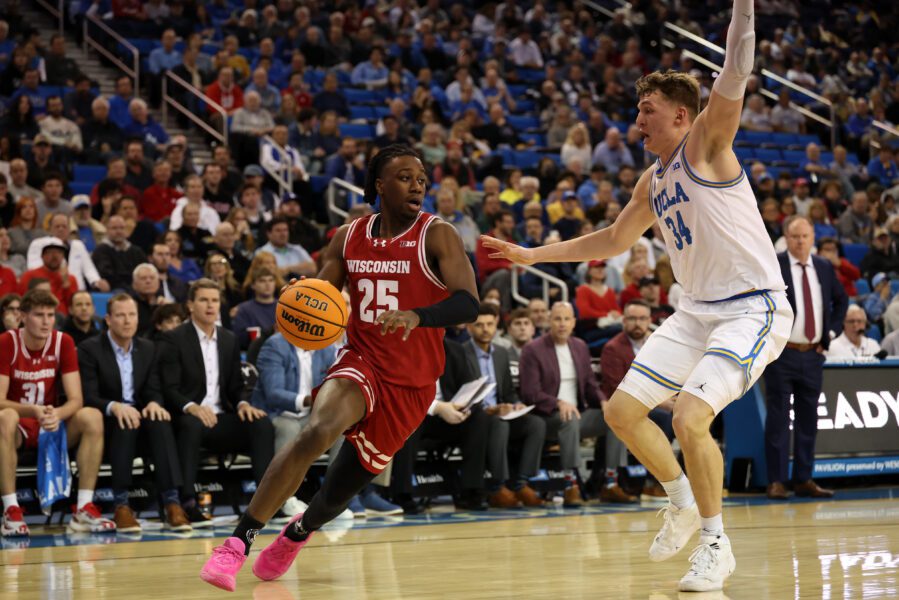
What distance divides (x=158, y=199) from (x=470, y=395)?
529cm

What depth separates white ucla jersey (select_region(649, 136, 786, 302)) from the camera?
5.23m

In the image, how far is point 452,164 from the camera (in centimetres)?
1532

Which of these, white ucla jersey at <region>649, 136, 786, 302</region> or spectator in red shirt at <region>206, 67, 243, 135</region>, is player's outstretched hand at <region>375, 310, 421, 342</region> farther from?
spectator in red shirt at <region>206, 67, 243, 135</region>

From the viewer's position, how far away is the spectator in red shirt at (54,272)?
33.4 feet

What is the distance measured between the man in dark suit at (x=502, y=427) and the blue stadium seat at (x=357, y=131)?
22.1ft

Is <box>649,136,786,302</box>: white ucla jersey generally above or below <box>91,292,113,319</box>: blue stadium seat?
above

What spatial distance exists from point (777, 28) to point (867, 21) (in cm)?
225

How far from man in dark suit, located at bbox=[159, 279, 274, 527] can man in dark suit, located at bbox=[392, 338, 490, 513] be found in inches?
41.5

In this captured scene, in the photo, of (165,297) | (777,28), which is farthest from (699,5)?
(165,297)

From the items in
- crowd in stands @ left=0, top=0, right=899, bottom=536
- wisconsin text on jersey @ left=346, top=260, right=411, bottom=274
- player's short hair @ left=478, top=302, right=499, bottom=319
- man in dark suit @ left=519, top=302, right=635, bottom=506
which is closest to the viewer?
wisconsin text on jersey @ left=346, top=260, right=411, bottom=274

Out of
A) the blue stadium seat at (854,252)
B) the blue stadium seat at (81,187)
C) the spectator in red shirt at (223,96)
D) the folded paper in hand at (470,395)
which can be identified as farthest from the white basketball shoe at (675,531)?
the blue stadium seat at (854,252)

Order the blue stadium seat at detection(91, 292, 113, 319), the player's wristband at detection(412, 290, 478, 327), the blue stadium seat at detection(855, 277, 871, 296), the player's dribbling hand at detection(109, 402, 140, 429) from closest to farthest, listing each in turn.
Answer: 1. the player's wristband at detection(412, 290, 478, 327)
2. the player's dribbling hand at detection(109, 402, 140, 429)
3. the blue stadium seat at detection(91, 292, 113, 319)
4. the blue stadium seat at detection(855, 277, 871, 296)

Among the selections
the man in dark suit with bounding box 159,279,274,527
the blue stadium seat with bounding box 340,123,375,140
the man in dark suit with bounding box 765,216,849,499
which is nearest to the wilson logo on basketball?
the man in dark suit with bounding box 159,279,274,527

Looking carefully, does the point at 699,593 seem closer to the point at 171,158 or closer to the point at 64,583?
the point at 64,583
